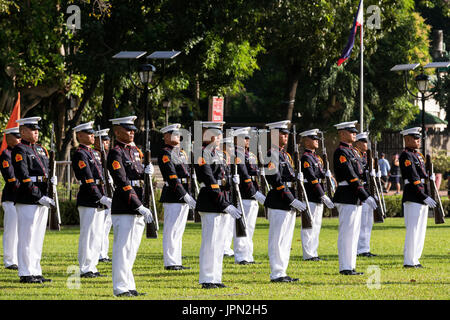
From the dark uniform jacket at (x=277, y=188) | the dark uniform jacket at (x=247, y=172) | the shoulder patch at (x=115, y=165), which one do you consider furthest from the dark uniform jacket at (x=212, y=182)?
the dark uniform jacket at (x=247, y=172)

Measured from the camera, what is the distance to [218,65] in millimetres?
28422

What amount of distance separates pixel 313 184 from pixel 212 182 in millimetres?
3345

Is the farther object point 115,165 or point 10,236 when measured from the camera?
point 10,236

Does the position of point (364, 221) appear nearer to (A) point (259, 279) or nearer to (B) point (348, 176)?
(B) point (348, 176)

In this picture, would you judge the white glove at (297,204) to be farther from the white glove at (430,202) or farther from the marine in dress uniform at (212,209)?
the white glove at (430,202)

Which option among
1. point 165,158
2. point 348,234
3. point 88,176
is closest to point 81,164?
point 88,176

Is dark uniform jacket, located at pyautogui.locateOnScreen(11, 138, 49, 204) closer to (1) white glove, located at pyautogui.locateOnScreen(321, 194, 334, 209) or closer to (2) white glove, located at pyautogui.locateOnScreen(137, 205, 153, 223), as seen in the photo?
(2) white glove, located at pyautogui.locateOnScreen(137, 205, 153, 223)

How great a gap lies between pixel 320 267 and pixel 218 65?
15.5 m

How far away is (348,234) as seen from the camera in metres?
12.5

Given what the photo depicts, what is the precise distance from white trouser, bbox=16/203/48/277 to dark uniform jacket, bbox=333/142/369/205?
4.16 meters

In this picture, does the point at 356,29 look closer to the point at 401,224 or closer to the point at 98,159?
the point at 401,224

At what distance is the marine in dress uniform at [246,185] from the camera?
1407cm
